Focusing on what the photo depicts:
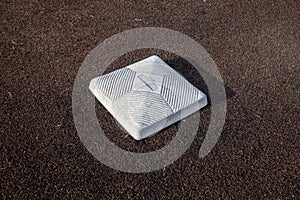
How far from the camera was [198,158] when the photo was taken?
4.50 ft

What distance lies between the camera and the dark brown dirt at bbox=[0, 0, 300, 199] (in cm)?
129

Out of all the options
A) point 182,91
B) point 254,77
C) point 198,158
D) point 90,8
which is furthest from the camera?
point 90,8

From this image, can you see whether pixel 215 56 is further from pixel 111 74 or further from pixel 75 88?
pixel 75 88

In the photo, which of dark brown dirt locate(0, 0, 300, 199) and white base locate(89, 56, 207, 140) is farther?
white base locate(89, 56, 207, 140)

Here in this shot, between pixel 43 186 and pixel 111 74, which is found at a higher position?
pixel 111 74

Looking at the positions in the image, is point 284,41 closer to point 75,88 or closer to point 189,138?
point 189,138

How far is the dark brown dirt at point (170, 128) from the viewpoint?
1.29m

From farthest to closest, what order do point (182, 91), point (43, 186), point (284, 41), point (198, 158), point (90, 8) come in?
point (90, 8)
point (284, 41)
point (182, 91)
point (198, 158)
point (43, 186)

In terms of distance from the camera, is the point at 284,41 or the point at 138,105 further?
the point at 284,41

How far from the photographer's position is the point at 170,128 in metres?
1.45

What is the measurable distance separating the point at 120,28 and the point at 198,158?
84 centimetres

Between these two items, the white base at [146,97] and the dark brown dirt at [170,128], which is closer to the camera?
the dark brown dirt at [170,128]

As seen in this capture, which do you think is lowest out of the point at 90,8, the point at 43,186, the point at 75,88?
the point at 43,186

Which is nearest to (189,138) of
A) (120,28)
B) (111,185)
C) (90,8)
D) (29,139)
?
(111,185)
